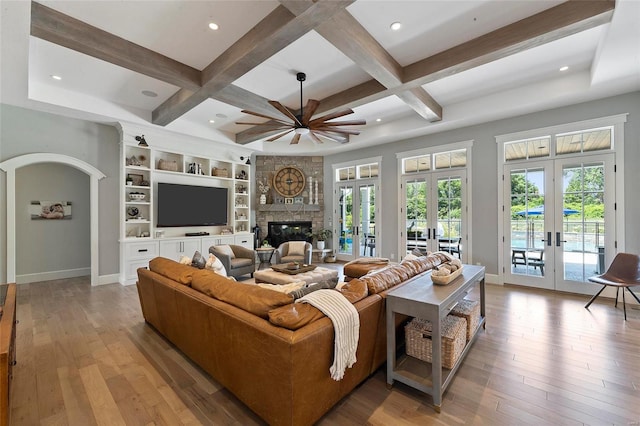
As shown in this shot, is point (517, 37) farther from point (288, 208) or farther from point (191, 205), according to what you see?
point (191, 205)

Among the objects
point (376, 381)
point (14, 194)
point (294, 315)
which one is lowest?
point (376, 381)

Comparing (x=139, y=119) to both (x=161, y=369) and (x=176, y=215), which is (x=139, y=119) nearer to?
(x=176, y=215)

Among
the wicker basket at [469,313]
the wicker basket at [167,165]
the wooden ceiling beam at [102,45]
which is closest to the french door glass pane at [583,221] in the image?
the wicker basket at [469,313]

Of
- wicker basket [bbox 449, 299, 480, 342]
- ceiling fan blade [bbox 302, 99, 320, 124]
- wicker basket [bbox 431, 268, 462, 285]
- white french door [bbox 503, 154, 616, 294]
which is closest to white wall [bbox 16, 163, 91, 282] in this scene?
ceiling fan blade [bbox 302, 99, 320, 124]

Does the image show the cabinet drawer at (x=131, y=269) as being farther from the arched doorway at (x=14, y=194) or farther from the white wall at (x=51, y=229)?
the white wall at (x=51, y=229)

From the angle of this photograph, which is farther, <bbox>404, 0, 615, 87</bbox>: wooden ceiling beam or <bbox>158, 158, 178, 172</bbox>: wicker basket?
<bbox>158, 158, 178, 172</bbox>: wicker basket

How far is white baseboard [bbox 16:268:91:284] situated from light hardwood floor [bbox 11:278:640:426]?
2635 mm

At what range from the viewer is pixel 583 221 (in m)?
4.49

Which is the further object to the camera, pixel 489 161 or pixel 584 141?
pixel 489 161

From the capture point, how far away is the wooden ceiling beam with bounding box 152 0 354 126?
240 centimetres

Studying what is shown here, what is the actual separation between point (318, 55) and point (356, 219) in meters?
4.71

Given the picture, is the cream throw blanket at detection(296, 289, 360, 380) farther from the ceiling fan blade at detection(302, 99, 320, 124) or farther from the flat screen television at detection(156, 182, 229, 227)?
the flat screen television at detection(156, 182, 229, 227)

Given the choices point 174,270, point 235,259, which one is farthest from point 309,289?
point 235,259

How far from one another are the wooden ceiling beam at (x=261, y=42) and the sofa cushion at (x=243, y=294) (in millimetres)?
2346
